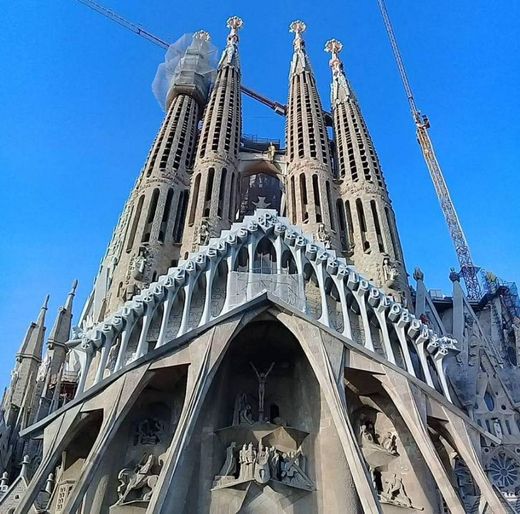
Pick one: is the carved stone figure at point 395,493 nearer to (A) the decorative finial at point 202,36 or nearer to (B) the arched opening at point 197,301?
(B) the arched opening at point 197,301

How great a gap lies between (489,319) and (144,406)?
20.0 m

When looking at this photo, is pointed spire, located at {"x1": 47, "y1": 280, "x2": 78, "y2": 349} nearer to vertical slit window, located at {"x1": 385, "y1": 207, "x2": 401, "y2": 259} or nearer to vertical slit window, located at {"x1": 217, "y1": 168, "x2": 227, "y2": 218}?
vertical slit window, located at {"x1": 217, "y1": 168, "x2": 227, "y2": 218}

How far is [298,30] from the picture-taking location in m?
37.1

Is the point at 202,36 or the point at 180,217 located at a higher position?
the point at 202,36

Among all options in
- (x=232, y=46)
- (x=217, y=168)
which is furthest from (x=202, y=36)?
(x=217, y=168)

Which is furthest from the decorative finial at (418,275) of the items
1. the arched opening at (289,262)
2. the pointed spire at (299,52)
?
the pointed spire at (299,52)

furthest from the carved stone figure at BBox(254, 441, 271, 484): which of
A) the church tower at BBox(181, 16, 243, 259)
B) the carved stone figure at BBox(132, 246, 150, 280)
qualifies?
the church tower at BBox(181, 16, 243, 259)

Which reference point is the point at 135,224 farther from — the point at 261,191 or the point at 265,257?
the point at 261,191

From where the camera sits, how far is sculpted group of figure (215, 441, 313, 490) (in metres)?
14.0

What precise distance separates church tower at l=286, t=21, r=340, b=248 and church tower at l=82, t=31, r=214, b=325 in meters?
4.79

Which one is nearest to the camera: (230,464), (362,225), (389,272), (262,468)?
(262,468)

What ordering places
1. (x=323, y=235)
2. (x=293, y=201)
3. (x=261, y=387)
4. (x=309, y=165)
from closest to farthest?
(x=261, y=387) < (x=323, y=235) < (x=293, y=201) < (x=309, y=165)

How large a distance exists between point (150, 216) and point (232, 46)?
1751 cm

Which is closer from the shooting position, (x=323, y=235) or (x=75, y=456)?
(x=75, y=456)
